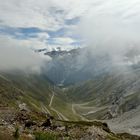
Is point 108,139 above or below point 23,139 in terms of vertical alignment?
above

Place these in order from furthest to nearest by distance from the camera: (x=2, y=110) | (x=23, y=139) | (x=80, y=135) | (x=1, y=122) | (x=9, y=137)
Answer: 1. (x=2, y=110)
2. (x=80, y=135)
3. (x=1, y=122)
4. (x=23, y=139)
5. (x=9, y=137)

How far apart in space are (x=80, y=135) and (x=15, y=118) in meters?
14.4

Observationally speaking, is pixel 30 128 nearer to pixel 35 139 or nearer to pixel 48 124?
pixel 48 124

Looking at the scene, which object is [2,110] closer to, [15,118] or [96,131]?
[15,118]

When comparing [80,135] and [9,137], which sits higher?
[80,135]

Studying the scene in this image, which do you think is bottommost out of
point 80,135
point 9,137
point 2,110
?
point 9,137

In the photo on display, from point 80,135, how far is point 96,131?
5.51 meters

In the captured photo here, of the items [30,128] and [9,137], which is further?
[30,128]

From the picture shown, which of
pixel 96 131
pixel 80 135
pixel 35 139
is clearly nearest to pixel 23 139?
pixel 35 139

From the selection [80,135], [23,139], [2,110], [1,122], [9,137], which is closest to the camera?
[9,137]

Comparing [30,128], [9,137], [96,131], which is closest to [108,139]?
[96,131]

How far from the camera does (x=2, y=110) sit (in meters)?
83.5

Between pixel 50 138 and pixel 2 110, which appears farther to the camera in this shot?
pixel 2 110

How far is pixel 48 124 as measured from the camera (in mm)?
83688
